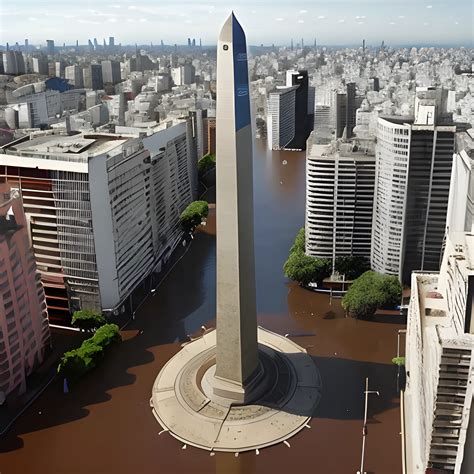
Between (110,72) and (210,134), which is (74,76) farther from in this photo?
(210,134)

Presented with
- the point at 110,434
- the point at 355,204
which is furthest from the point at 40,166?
the point at 355,204

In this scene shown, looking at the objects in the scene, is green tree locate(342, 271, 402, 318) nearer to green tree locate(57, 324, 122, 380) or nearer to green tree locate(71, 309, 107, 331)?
green tree locate(57, 324, 122, 380)

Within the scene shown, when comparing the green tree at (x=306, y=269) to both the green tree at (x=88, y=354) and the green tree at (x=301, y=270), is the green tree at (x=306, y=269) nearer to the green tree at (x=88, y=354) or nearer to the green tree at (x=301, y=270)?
the green tree at (x=301, y=270)

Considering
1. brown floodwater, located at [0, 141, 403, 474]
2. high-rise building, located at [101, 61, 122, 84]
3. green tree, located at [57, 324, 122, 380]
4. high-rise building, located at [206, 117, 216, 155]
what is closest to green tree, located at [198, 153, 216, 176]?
high-rise building, located at [206, 117, 216, 155]

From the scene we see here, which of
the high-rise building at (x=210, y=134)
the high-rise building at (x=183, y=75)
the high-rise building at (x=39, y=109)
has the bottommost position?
the high-rise building at (x=210, y=134)

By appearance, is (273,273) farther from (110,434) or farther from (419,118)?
(110,434)

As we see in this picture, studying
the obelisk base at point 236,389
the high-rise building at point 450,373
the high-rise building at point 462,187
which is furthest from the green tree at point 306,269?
the high-rise building at point 450,373
